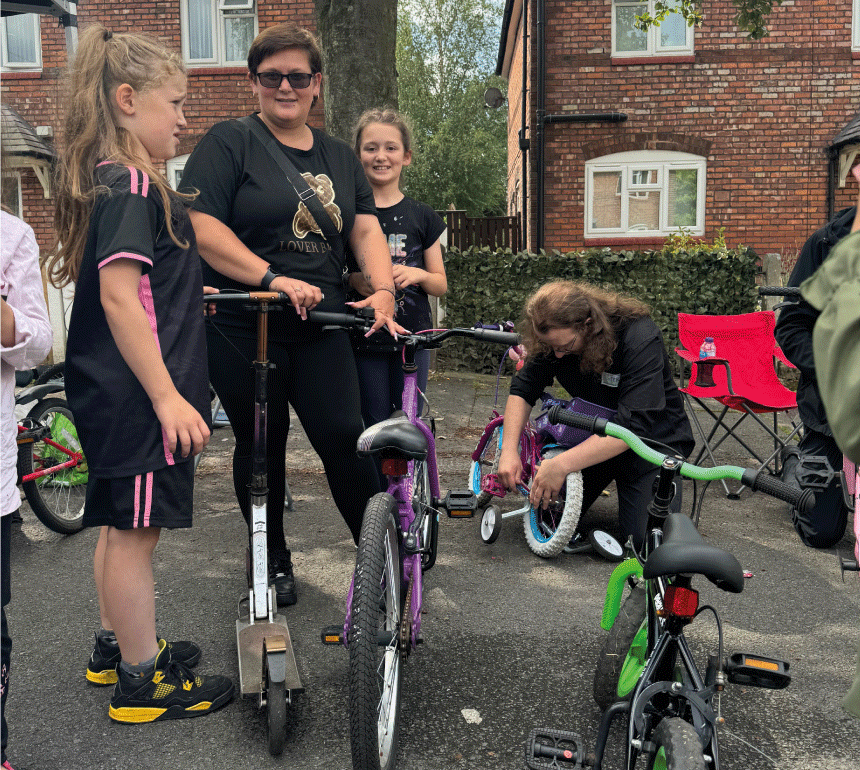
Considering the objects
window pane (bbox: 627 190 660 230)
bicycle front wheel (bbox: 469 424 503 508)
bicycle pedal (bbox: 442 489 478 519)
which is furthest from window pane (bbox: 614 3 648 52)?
bicycle pedal (bbox: 442 489 478 519)

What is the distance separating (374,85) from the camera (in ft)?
23.9

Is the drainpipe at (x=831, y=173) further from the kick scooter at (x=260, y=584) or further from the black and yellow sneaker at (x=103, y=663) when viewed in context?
the black and yellow sneaker at (x=103, y=663)

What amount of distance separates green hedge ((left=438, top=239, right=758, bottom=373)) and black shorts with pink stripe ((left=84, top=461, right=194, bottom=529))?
7.46 m

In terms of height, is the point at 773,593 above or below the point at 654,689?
below

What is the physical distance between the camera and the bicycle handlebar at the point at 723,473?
1865 mm

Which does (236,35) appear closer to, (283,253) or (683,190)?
(683,190)

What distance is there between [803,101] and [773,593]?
11.6 metres

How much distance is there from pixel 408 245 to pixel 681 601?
2.62 metres

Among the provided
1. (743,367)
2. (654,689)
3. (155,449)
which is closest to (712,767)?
(654,689)

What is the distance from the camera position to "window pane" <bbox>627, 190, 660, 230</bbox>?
44.7 ft

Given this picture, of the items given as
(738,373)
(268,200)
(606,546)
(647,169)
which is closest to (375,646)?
(268,200)

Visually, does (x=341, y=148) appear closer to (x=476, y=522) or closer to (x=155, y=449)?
(x=155, y=449)

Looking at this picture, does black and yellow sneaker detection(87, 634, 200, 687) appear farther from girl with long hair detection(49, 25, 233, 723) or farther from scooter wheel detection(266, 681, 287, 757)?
scooter wheel detection(266, 681, 287, 757)

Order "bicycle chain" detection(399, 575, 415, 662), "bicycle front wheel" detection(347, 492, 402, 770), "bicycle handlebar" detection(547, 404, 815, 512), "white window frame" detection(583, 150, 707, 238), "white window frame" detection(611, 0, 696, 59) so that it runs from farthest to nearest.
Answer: "white window frame" detection(583, 150, 707, 238) → "white window frame" detection(611, 0, 696, 59) → "bicycle chain" detection(399, 575, 415, 662) → "bicycle front wheel" detection(347, 492, 402, 770) → "bicycle handlebar" detection(547, 404, 815, 512)
